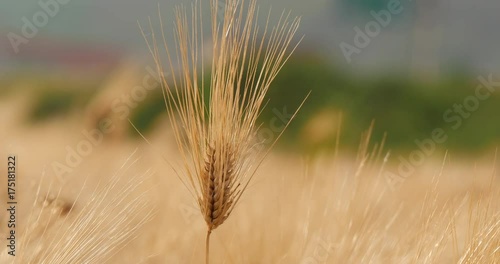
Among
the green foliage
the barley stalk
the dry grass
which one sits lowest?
the green foliage

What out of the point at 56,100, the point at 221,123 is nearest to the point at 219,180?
the point at 221,123

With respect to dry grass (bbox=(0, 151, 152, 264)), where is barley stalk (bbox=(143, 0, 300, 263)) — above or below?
above

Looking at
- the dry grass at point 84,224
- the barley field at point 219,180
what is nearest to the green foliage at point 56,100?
the barley field at point 219,180

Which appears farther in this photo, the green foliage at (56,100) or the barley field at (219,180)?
the green foliage at (56,100)

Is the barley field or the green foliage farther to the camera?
the green foliage

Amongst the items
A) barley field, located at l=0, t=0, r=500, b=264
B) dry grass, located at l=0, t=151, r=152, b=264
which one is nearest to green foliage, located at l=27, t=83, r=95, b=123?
barley field, located at l=0, t=0, r=500, b=264

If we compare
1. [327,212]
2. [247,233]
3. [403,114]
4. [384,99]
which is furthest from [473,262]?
[403,114]

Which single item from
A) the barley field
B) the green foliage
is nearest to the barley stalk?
the barley field

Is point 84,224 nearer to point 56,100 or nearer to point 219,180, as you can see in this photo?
point 219,180

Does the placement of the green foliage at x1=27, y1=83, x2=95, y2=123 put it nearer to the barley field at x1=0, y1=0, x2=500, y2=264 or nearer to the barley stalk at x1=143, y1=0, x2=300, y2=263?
the barley field at x1=0, y1=0, x2=500, y2=264

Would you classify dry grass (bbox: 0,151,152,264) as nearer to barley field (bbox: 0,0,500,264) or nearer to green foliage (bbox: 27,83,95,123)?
barley field (bbox: 0,0,500,264)

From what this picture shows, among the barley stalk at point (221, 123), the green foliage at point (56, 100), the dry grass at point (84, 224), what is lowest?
the green foliage at point (56, 100)

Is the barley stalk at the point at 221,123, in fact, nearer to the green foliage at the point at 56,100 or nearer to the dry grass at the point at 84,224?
the dry grass at the point at 84,224
